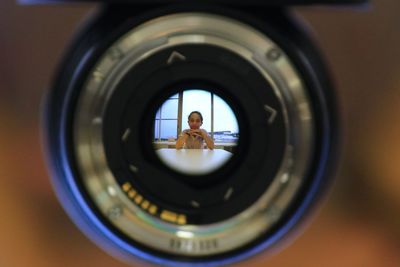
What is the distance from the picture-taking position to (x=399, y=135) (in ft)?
1.19

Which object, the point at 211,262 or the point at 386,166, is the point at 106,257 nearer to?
the point at 211,262

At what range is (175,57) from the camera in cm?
36

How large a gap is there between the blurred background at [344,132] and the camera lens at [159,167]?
0.04ft

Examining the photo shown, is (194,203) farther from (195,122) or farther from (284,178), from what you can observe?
(195,122)

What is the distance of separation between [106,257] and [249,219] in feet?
0.34

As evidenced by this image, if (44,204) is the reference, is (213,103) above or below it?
above

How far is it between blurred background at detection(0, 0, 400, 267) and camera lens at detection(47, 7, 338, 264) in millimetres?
13

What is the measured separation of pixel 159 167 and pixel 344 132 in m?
0.13

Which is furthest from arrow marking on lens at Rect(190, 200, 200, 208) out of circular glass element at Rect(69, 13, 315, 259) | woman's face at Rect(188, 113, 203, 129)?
woman's face at Rect(188, 113, 203, 129)

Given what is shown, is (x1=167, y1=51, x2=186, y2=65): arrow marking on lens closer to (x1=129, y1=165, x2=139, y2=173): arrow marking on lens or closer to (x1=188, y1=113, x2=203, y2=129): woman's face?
(x1=129, y1=165, x2=139, y2=173): arrow marking on lens

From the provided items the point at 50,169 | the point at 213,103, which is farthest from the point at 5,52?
the point at 213,103

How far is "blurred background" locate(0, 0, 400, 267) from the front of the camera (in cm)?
36

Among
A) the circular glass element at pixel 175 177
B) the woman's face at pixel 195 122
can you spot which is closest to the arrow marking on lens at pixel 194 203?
the circular glass element at pixel 175 177

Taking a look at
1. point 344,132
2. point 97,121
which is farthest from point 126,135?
point 344,132
